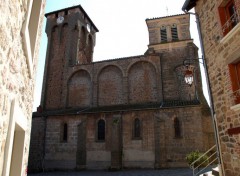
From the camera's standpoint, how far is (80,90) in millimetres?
25375

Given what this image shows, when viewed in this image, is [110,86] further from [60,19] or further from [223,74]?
[223,74]

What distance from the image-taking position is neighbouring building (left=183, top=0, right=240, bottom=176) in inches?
268

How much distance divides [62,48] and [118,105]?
11.5 m

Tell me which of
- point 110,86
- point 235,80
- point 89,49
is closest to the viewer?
point 235,80

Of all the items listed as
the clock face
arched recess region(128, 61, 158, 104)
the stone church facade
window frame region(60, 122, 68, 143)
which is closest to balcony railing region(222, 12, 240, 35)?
the stone church facade

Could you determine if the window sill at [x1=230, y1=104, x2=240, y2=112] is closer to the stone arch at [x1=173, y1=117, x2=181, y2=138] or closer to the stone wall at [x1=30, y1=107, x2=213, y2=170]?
the stone wall at [x1=30, y1=107, x2=213, y2=170]

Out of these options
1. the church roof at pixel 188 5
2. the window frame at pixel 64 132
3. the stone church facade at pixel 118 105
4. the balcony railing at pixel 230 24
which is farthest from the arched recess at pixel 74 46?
the balcony railing at pixel 230 24

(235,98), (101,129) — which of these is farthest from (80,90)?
(235,98)

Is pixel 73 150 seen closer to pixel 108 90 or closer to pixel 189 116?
pixel 108 90

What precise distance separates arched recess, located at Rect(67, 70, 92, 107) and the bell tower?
3.34 feet

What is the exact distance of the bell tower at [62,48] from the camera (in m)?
26.3

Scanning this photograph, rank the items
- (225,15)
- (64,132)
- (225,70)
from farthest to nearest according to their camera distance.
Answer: (64,132)
(225,15)
(225,70)

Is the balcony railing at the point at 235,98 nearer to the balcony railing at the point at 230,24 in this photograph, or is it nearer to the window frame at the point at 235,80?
the window frame at the point at 235,80

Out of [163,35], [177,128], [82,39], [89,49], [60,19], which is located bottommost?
[177,128]
